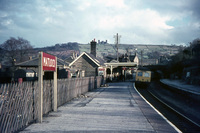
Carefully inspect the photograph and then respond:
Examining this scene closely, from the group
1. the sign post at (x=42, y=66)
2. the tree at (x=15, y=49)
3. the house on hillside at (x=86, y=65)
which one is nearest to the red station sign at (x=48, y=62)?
the sign post at (x=42, y=66)

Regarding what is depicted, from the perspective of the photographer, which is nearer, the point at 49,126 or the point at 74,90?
the point at 49,126

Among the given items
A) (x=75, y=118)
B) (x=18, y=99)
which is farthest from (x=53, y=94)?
(x=18, y=99)

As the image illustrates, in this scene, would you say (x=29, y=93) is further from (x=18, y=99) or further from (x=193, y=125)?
(x=193, y=125)

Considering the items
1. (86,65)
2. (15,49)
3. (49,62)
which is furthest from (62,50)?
(49,62)

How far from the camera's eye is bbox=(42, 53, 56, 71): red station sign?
7.42 metres

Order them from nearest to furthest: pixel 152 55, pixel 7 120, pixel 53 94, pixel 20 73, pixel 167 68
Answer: pixel 7 120
pixel 53 94
pixel 20 73
pixel 167 68
pixel 152 55

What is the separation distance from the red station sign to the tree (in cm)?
5047

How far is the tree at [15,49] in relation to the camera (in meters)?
55.5

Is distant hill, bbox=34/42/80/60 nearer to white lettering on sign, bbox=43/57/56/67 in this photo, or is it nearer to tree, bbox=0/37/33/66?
tree, bbox=0/37/33/66

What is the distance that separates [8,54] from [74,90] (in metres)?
48.5

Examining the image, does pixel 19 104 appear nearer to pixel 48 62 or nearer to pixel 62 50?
pixel 48 62

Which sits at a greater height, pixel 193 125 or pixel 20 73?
pixel 20 73

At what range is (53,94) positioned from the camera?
363 inches

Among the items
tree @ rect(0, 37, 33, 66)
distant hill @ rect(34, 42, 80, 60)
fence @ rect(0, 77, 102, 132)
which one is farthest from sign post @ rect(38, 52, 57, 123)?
distant hill @ rect(34, 42, 80, 60)
